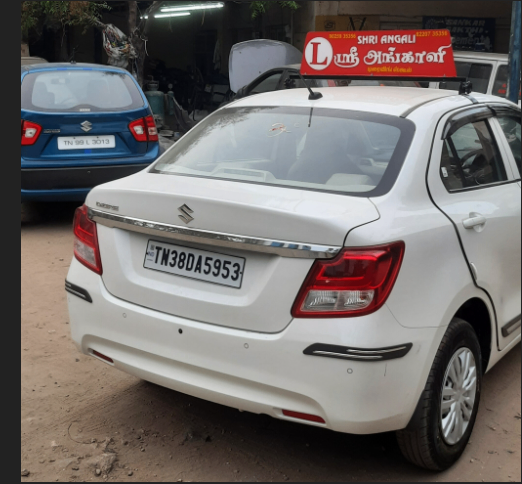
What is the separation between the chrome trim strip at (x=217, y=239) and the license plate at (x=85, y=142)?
12.9 feet

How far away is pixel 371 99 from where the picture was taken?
3.36 m

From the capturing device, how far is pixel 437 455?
9.21 feet

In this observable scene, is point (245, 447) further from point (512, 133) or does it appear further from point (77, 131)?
point (77, 131)

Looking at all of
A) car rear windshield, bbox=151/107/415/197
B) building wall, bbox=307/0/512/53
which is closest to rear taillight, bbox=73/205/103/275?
car rear windshield, bbox=151/107/415/197

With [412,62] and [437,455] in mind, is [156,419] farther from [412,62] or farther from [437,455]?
[412,62]

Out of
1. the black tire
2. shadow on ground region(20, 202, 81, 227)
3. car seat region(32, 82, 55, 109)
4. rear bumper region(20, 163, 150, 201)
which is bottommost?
shadow on ground region(20, 202, 81, 227)

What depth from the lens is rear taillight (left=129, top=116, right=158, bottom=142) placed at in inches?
277

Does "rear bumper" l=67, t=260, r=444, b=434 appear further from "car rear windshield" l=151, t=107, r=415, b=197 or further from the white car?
"car rear windshield" l=151, t=107, r=415, b=197

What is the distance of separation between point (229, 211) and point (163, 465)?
45.9 inches

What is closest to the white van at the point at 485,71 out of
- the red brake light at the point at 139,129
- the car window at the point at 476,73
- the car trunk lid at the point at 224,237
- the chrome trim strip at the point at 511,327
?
the car window at the point at 476,73

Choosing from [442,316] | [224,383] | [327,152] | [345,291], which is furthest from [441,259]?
[224,383]

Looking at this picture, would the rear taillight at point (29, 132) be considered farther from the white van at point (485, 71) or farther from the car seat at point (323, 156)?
the white van at point (485, 71)

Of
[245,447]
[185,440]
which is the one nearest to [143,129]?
[185,440]

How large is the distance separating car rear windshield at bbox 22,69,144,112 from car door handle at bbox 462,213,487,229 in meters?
4.75
